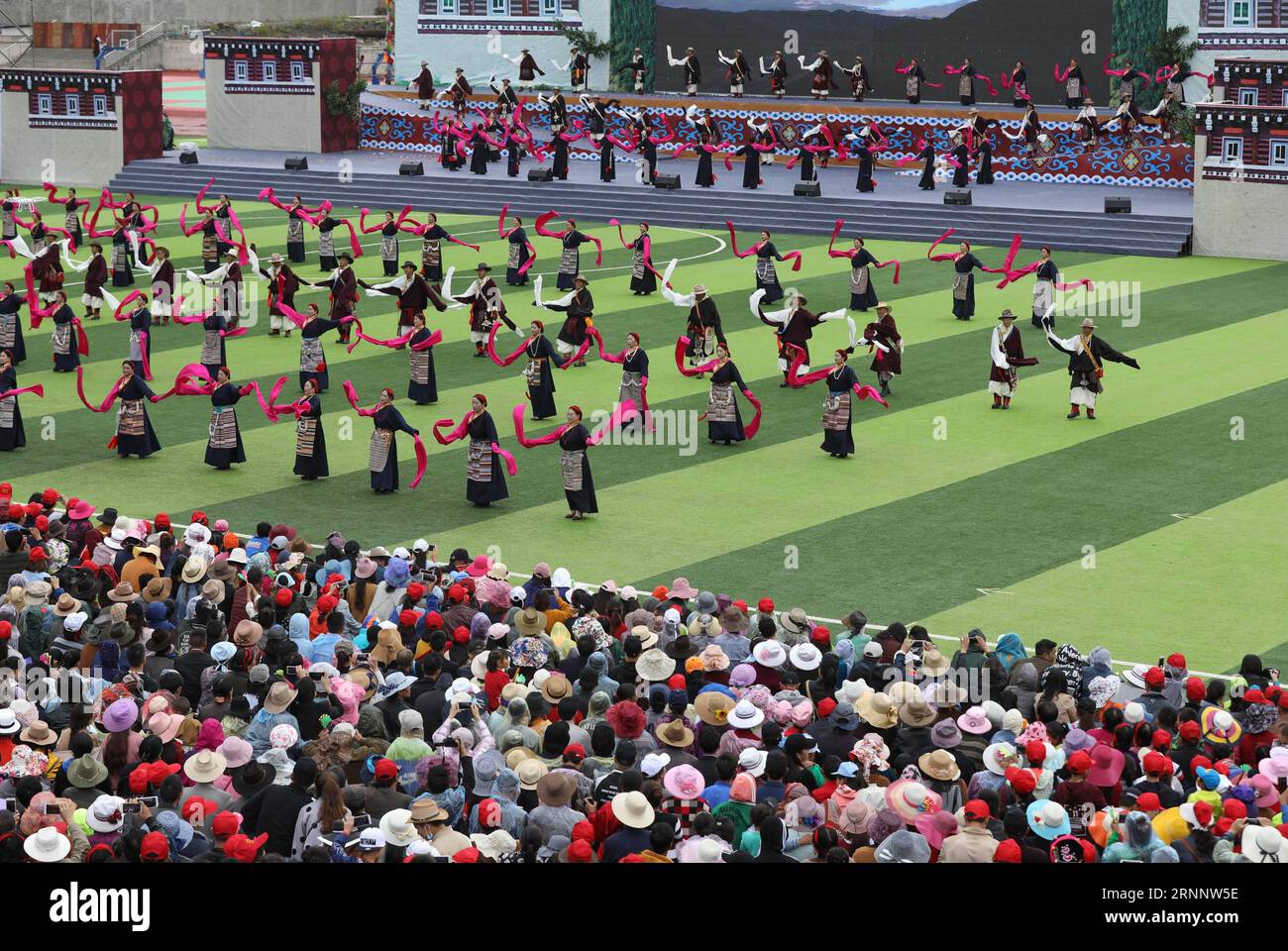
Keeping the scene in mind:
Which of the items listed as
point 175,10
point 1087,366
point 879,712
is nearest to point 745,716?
point 879,712

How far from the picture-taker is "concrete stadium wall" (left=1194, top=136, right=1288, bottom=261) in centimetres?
4038

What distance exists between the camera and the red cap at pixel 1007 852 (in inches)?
423

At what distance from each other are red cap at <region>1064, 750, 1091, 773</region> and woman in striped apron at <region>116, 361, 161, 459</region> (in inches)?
619

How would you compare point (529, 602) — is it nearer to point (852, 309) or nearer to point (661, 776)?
point (661, 776)

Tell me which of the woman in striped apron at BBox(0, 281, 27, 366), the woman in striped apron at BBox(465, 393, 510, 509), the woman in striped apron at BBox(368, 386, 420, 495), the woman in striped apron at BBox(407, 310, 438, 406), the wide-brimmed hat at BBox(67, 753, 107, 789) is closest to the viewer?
the wide-brimmed hat at BBox(67, 753, 107, 789)

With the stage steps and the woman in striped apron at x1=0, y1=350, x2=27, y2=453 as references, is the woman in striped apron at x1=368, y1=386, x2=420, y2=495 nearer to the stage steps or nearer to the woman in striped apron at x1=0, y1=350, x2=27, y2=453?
the woman in striped apron at x1=0, y1=350, x2=27, y2=453

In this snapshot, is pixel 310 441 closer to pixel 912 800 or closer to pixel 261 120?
pixel 912 800

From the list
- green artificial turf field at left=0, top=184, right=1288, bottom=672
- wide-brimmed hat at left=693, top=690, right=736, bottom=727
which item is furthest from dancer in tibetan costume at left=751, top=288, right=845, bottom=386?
wide-brimmed hat at left=693, top=690, right=736, bottom=727

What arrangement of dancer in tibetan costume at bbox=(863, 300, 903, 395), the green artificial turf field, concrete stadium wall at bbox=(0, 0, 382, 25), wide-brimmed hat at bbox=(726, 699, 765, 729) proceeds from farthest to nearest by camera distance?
concrete stadium wall at bbox=(0, 0, 382, 25) → dancer in tibetan costume at bbox=(863, 300, 903, 395) → the green artificial turf field → wide-brimmed hat at bbox=(726, 699, 765, 729)

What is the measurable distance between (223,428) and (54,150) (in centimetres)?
3370

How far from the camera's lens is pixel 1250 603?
19172 mm

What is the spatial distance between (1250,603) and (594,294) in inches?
765

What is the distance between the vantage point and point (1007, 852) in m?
10.8

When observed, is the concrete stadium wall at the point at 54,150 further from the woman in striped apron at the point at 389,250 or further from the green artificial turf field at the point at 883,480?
the green artificial turf field at the point at 883,480
